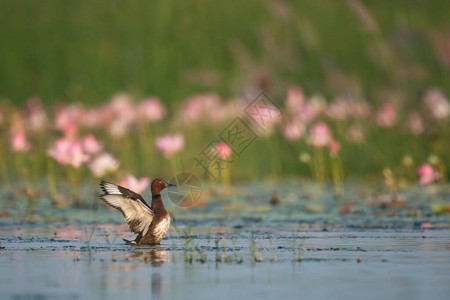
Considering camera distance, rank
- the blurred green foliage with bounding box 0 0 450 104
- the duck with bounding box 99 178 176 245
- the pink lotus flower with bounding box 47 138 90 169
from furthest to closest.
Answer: the blurred green foliage with bounding box 0 0 450 104 → the pink lotus flower with bounding box 47 138 90 169 → the duck with bounding box 99 178 176 245

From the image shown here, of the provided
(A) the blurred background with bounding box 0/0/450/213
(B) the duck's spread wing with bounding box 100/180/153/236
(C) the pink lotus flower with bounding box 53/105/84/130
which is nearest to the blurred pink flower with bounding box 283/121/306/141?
(A) the blurred background with bounding box 0/0/450/213

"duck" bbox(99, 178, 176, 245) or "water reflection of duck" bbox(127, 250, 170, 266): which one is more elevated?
"duck" bbox(99, 178, 176, 245)

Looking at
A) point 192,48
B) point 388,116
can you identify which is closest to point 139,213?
point 388,116

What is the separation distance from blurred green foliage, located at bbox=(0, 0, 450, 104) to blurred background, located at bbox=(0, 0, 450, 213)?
0.06 metres

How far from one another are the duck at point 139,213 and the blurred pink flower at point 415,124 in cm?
736

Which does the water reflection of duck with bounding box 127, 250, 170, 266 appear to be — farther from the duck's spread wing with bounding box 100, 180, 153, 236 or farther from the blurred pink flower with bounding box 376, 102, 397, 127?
the blurred pink flower with bounding box 376, 102, 397, 127

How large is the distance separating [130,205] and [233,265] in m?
1.94

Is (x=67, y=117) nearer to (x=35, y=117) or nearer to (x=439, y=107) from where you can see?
(x=35, y=117)

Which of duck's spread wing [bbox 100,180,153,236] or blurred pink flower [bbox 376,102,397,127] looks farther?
blurred pink flower [bbox 376,102,397,127]

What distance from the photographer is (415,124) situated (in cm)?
1692

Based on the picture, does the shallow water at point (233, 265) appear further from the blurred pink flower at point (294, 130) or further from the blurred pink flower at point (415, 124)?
the blurred pink flower at point (294, 130)

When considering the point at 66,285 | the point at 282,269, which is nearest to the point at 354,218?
the point at 282,269

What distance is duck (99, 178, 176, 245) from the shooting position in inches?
393

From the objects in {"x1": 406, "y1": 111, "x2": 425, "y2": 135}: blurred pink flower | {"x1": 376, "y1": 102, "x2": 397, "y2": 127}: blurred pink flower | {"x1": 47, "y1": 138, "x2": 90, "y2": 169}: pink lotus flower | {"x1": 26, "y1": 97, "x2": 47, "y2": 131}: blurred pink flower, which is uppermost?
{"x1": 26, "y1": 97, "x2": 47, "y2": 131}: blurred pink flower
